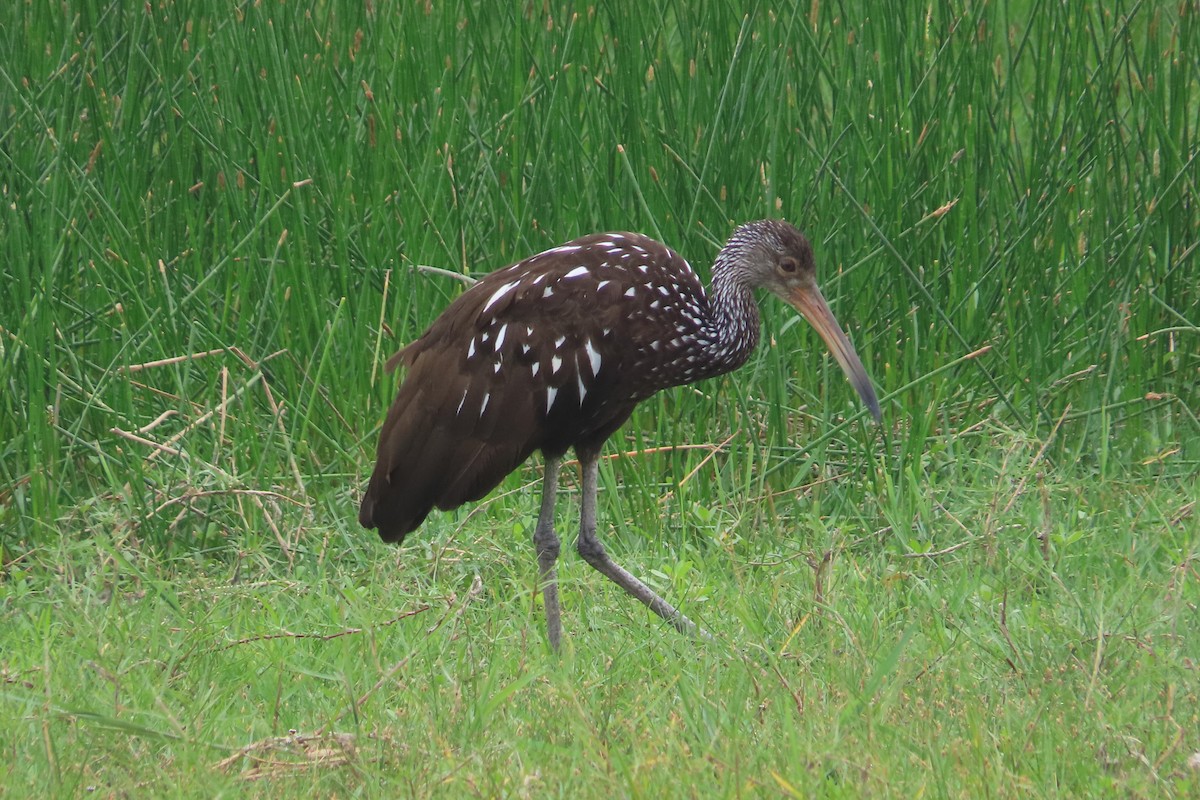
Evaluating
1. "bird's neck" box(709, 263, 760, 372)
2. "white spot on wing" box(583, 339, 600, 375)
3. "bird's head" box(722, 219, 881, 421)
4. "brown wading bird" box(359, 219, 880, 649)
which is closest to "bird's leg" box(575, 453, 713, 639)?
"brown wading bird" box(359, 219, 880, 649)

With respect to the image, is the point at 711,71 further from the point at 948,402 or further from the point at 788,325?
the point at 948,402

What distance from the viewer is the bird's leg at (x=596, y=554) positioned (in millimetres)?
4062

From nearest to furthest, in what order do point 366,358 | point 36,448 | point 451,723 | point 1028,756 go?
point 1028,756, point 451,723, point 36,448, point 366,358

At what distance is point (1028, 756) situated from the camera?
293cm

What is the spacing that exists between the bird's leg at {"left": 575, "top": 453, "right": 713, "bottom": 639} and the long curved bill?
0.72 m

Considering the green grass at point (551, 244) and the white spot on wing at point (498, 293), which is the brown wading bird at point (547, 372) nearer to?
the white spot on wing at point (498, 293)

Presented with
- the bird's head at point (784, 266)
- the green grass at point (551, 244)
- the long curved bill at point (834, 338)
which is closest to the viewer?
the green grass at point (551, 244)

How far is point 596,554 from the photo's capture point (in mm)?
4312

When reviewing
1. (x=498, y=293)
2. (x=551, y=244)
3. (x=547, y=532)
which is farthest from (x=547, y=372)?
(x=551, y=244)

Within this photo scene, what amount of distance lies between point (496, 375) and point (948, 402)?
1814 mm

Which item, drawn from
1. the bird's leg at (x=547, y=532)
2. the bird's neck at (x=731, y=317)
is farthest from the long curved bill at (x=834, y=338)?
the bird's leg at (x=547, y=532)

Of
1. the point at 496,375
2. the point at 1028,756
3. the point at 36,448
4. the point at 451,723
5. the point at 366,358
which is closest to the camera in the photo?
the point at 1028,756

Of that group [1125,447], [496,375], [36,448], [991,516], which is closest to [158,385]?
[36,448]

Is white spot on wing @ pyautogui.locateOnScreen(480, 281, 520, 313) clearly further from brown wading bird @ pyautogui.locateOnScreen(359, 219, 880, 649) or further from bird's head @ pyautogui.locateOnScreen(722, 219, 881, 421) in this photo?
bird's head @ pyautogui.locateOnScreen(722, 219, 881, 421)
